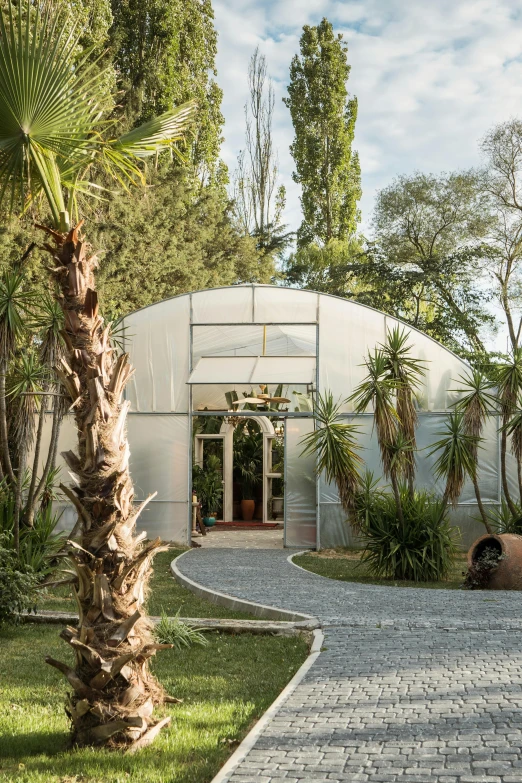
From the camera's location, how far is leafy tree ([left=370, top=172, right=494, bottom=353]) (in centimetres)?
3050

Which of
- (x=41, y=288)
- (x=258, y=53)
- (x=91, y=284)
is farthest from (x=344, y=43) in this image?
(x=91, y=284)

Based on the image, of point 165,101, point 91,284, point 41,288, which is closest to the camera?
point 91,284

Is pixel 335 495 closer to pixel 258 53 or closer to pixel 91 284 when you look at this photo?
pixel 91 284

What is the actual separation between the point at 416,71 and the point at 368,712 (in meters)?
9.54

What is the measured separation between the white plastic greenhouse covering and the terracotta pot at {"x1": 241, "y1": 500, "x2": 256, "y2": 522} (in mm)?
6233

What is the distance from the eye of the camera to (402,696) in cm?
561

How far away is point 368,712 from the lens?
5.26 m

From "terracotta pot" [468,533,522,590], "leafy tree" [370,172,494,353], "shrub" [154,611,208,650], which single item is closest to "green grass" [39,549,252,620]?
"shrub" [154,611,208,650]

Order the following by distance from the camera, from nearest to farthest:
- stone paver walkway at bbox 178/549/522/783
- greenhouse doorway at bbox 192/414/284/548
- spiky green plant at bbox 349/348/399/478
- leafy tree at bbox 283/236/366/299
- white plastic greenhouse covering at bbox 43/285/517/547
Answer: stone paver walkway at bbox 178/549/522/783 < spiky green plant at bbox 349/348/399/478 < white plastic greenhouse covering at bbox 43/285/517/547 < greenhouse doorway at bbox 192/414/284/548 < leafy tree at bbox 283/236/366/299

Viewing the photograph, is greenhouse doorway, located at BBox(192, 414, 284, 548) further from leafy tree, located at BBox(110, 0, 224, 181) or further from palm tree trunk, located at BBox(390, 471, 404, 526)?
leafy tree, located at BBox(110, 0, 224, 181)

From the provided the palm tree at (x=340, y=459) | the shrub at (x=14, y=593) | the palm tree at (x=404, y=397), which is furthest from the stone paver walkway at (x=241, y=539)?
the shrub at (x=14, y=593)

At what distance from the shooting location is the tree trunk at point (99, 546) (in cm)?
468

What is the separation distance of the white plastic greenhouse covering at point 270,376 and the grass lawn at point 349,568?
77 centimetres

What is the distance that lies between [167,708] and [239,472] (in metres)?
17.4
